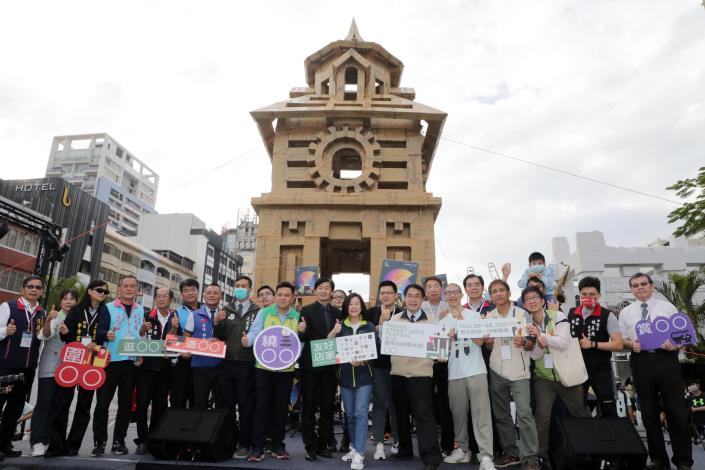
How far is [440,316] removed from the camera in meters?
6.24

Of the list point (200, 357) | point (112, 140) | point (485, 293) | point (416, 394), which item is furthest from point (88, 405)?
point (112, 140)

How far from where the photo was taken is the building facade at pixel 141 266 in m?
44.8

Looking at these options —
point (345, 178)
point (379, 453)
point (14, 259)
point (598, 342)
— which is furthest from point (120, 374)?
point (14, 259)

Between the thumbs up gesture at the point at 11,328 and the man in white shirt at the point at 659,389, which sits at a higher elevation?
the thumbs up gesture at the point at 11,328

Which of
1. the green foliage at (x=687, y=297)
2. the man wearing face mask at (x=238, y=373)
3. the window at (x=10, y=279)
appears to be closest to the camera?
the man wearing face mask at (x=238, y=373)

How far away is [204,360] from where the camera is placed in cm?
630

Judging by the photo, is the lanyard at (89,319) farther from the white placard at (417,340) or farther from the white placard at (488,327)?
the white placard at (488,327)

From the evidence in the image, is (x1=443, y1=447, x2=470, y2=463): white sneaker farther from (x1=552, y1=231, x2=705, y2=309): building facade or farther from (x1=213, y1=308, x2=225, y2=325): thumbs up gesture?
(x1=552, y1=231, x2=705, y2=309): building facade

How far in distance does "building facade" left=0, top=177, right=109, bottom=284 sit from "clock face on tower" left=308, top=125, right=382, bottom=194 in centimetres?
3235

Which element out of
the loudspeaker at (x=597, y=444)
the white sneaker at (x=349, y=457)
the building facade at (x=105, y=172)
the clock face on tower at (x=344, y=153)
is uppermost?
the building facade at (x=105, y=172)

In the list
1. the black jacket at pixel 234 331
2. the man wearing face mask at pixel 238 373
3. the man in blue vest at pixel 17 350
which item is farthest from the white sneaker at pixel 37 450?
the black jacket at pixel 234 331

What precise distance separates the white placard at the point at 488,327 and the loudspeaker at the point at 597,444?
44.4 inches

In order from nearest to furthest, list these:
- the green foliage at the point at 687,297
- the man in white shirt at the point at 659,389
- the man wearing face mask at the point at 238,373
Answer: the man in white shirt at the point at 659,389, the man wearing face mask at the point at 238,373, the green foliage at the point at 687,297

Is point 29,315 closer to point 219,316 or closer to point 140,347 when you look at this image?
point 140,347
